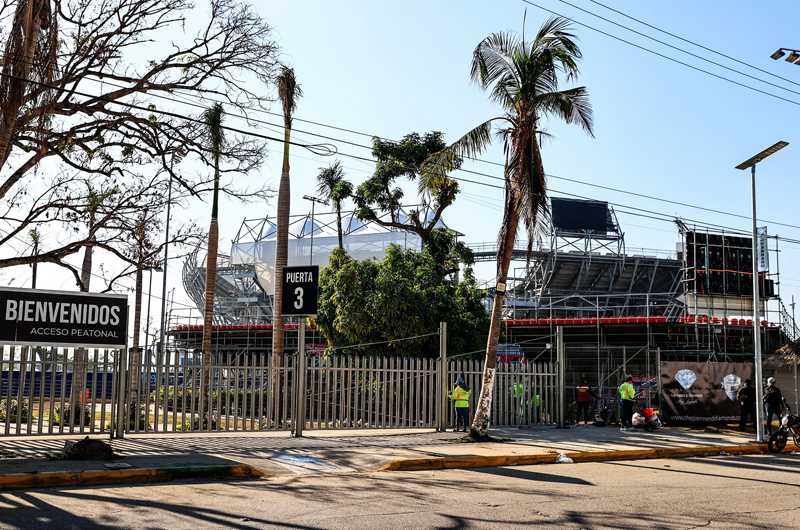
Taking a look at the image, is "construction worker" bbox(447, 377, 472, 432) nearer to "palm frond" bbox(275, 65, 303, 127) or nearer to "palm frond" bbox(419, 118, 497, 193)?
"palm frond" bbox(419, 118, 497, 193)

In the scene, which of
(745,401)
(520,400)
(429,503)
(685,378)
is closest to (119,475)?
(429,503)

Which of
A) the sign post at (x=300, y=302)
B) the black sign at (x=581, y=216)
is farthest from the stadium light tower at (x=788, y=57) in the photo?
the black sign at (x=581, y=216)

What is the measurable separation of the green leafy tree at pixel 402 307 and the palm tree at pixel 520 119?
8.80 meters

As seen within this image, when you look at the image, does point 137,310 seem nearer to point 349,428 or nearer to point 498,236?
point 349,428

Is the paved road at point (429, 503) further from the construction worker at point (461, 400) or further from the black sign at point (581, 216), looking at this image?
the black sign at point (581, 216)

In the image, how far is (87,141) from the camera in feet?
55.9

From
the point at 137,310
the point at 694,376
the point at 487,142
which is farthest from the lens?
the point at 137,310

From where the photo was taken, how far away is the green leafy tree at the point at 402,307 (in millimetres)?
24906

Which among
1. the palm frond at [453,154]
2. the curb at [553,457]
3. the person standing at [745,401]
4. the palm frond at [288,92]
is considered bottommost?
the curb at [553,457]

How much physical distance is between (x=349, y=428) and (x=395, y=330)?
316 inches

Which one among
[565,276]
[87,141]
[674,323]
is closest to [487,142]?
[87,141]

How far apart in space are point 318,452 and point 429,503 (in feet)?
16.5

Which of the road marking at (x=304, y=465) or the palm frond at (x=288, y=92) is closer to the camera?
the road marking at (x=304, y=465)

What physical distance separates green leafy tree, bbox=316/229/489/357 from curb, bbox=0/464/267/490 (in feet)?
46.7
